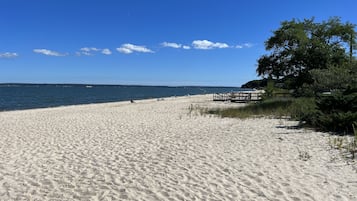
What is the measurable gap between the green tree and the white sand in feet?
43.4

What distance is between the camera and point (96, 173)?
6.27 metres

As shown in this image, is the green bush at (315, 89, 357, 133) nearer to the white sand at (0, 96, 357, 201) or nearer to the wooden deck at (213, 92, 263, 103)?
the white sand at (0, 96, 357, 201)

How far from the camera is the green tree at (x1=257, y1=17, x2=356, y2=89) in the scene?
22.5m

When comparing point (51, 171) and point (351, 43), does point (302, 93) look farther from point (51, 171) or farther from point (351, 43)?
point (51, 171)

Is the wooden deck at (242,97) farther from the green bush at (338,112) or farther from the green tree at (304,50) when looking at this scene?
the green bush at (338,112)

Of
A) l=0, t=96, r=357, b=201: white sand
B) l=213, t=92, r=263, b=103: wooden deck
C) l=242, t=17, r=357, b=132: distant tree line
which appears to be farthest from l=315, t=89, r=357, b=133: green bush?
l=213, t=92, r=263, b=103: wooden deck

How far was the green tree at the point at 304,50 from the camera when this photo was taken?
73.8 feet

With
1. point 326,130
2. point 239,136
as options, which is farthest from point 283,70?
point 239,136

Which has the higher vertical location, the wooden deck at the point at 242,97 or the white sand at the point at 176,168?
the wooden deck at the point at 242,97

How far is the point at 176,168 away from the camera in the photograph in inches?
258

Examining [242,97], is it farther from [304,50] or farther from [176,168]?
[176,168]

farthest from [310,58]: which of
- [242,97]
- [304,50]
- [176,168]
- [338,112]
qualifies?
[176,168]

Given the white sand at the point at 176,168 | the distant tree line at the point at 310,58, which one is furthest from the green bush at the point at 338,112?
the distant tree line at the point at 310,58

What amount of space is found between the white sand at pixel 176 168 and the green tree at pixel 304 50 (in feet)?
43.4
